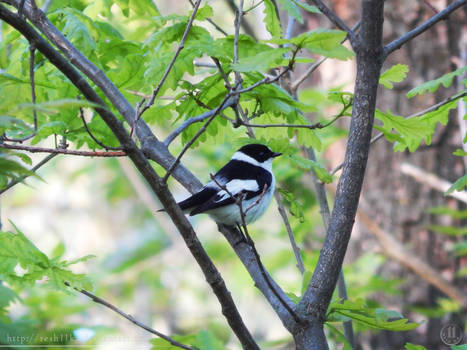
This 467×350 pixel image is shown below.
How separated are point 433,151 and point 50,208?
9.32 meters

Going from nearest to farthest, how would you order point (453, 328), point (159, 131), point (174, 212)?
point (174, 212), point (453, 328), point (159, 131)

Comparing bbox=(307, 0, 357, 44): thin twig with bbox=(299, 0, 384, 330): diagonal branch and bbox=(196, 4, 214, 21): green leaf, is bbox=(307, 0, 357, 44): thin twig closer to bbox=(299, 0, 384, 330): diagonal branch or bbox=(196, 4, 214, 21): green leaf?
bbox=(299, 0, 384, 330): diagonal branch

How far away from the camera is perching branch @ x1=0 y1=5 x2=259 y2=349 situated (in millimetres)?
1509

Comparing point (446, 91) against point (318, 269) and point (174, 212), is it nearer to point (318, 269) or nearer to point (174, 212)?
point (318, 269)

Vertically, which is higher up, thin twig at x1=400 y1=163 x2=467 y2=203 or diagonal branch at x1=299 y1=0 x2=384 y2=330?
thin twig at x1=400 y1=163 x2=467 y2=203

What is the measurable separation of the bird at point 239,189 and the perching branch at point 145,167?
0.82 m

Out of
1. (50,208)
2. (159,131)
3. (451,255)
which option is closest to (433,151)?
(451,255)

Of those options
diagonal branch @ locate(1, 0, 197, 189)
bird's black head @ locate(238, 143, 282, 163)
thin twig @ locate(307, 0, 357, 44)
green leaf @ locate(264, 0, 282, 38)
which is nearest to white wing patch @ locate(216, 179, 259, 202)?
bird's black head @ locate(238, 143, 282, 163)

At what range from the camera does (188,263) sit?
9180 millimetres

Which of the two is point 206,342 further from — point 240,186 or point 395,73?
point 395,73

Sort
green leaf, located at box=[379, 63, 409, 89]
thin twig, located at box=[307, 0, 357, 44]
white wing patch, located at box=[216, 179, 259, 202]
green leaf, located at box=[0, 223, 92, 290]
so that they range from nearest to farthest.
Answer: thin twig, located at box=[307, 0, 357, 44] < green leaf, located at box=[0, 223, 92, 290] < green leaf, located at box=[379, 63, 409, 89] < white wing patch, located at box=[216, 179, 259, 202]

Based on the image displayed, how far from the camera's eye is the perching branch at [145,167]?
151 centimetres

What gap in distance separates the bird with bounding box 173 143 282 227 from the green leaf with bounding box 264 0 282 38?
0.85 metres

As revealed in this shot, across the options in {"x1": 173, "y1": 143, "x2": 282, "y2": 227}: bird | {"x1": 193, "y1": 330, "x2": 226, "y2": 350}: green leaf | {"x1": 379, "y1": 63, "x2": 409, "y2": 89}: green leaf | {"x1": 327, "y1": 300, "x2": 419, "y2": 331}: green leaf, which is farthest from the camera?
{"x1": 173, "y1": 143, "x2": 282, "y2": 227}: bird
